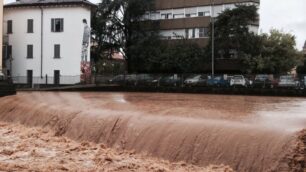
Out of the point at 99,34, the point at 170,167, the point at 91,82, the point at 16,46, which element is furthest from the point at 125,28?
the point at 170,167

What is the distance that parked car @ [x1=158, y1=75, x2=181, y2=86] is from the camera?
1744 inches

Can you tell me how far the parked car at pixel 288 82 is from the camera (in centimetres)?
3984

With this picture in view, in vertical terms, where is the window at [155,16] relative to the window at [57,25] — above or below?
above

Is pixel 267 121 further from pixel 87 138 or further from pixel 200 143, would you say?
pixel 87 138

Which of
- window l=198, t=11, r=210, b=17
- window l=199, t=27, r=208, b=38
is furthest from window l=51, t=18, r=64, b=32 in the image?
window l=198, t=11, r=210, b=17

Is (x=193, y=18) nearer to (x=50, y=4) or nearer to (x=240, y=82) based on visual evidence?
(x=50, y=4)

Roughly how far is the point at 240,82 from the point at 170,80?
6304 millimetres

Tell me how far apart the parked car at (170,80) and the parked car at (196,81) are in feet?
2.59

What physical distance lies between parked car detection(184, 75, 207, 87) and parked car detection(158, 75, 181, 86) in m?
0.79

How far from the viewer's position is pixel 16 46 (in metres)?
58.2

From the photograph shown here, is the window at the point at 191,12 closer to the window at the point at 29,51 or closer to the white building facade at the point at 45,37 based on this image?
the white building facade at the point at 45,37

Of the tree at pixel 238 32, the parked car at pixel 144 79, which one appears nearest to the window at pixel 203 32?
the tree at pixel 238 32

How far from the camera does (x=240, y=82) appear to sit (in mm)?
42438

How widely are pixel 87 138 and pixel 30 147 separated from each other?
6.32ft
